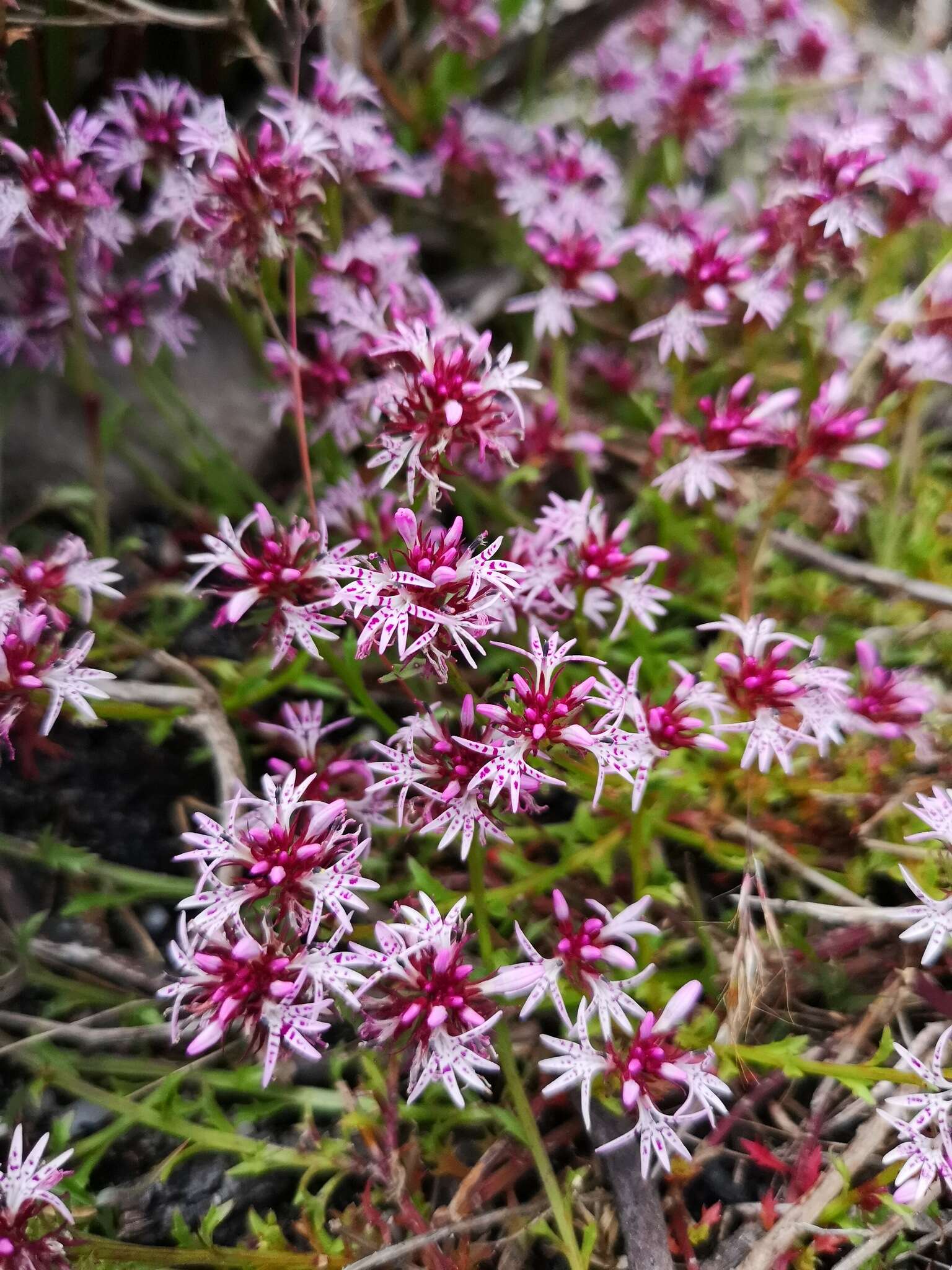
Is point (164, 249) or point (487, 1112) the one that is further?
point (164, 249)

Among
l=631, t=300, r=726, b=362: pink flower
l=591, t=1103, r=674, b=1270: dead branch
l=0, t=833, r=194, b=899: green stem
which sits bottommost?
l=591, t=1103, r=674, b=1270: dead branch

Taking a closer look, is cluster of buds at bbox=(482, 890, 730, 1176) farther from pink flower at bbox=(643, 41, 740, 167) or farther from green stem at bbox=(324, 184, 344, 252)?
pink flower at bbox=(643, 41, 740, 167)

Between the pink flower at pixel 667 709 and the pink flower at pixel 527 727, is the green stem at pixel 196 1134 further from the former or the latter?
the pink flower at pixel 667 709

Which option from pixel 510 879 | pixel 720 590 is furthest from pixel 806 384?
pixel 510 879

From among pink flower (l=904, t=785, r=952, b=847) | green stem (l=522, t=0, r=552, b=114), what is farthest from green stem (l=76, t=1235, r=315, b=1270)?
green stem (l=522, t=0, r=552, b=114)

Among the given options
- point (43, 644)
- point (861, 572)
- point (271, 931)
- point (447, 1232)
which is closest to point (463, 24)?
point (861, 572)

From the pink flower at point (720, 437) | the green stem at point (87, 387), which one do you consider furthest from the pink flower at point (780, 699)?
the green stem at point (87, 387)

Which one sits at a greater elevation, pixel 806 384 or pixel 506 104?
pixel 506 104

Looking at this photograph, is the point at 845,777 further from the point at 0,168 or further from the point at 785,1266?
the point at 0,168
